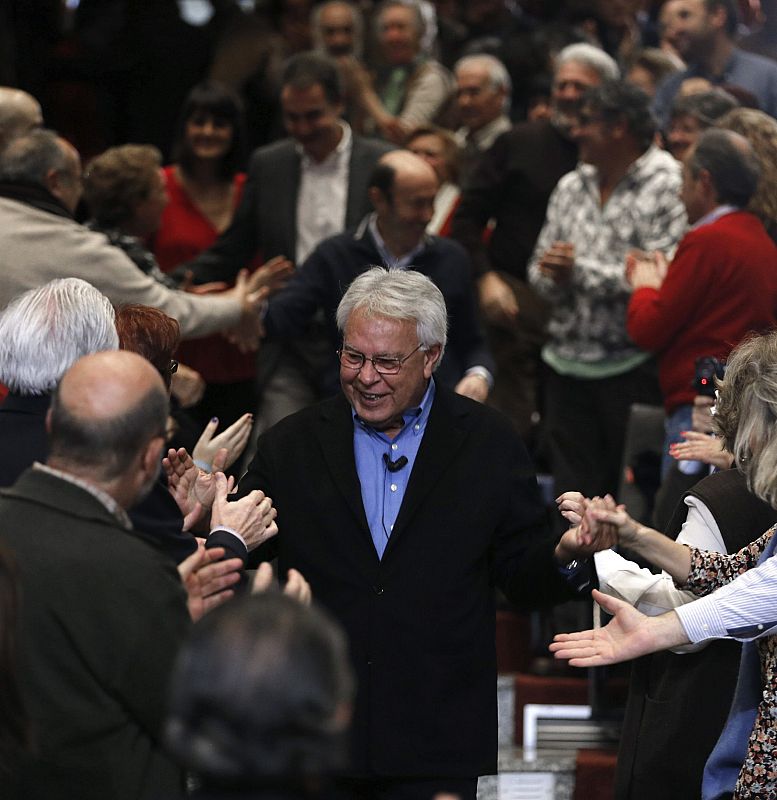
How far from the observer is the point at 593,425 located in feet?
19.6

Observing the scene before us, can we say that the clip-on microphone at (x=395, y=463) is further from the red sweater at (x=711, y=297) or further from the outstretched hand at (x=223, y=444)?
the red sweater at (x=711, y=297)

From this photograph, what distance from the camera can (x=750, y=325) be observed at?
512cm

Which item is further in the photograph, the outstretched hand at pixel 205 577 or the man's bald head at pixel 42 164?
the man's bald head at pixel 42 164

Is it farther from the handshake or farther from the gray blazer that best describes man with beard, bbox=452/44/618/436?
the handshake

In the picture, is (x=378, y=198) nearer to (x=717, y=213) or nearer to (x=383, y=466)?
(x=717, y=213)

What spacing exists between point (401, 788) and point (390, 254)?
234 centimetres

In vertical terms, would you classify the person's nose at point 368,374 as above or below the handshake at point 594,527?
above

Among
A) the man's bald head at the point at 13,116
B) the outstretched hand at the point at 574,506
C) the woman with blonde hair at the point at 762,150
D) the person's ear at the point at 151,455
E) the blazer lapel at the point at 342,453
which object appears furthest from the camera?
the man's bald head at the point at 13,116

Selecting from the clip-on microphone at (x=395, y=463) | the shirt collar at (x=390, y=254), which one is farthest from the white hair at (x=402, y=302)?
the shirt collar at (x=390, y=254)

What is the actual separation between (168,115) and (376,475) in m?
5.08

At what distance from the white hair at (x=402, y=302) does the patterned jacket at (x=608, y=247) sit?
2021 mm

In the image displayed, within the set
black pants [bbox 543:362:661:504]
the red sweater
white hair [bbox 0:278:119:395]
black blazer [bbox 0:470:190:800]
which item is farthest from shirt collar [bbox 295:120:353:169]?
black blazer [bbox 0:470:190:800]

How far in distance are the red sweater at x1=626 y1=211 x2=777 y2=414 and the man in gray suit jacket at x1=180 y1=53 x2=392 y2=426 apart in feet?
4.76

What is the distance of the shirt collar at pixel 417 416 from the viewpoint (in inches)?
153
